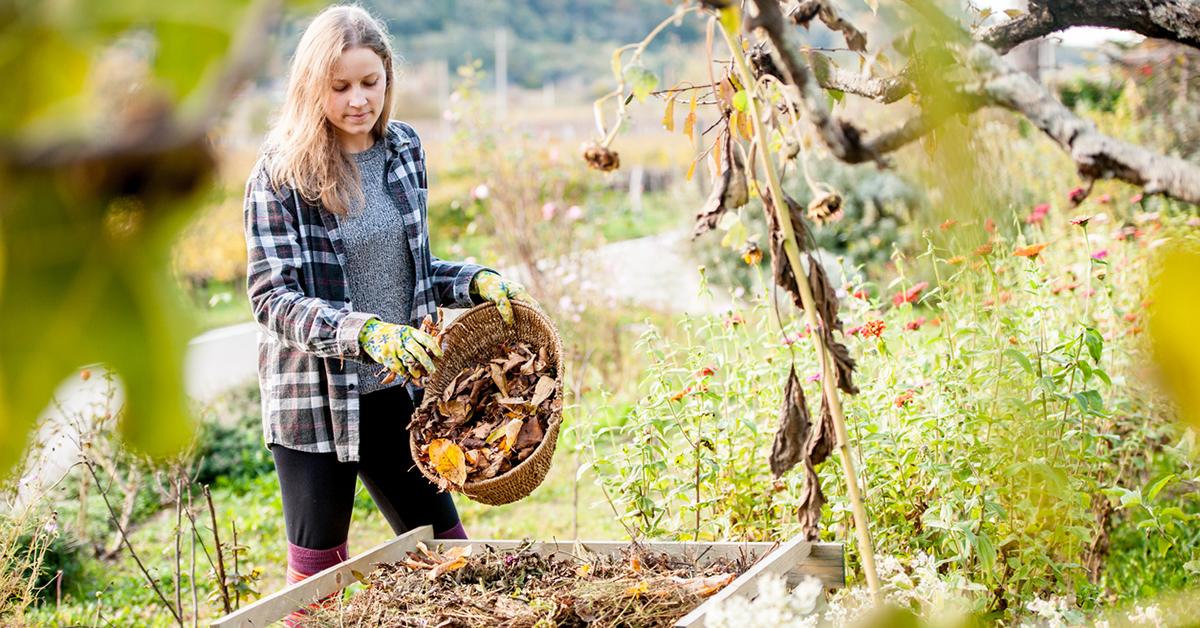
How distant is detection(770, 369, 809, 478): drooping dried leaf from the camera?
55.7 inches

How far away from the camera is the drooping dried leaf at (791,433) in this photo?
1414 mm

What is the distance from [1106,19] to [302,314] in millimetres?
1517

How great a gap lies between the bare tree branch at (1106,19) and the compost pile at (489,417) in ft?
3.51

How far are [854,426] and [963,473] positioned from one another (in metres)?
0.25

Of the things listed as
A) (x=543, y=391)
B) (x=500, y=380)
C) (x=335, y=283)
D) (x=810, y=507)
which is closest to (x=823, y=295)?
(x=810, y=507)

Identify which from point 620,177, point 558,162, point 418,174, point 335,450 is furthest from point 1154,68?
point 620,177

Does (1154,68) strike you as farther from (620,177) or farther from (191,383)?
(620,177)

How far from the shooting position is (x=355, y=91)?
7.63 ft

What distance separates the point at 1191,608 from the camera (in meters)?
0.56

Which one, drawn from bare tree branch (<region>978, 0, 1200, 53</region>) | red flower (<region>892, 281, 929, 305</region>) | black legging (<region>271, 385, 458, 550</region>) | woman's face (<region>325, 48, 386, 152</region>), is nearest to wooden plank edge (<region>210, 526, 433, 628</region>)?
black legging (<region>271, 385, 458, 550</region>)

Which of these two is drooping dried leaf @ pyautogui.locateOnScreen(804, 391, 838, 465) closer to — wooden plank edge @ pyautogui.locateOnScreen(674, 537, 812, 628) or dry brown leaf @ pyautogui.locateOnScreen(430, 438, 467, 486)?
wooden plank edge @ pyautogui.locateOnScreen(674, 537, 812, 628)

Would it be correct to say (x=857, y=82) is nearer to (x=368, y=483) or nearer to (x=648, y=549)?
(x=648, y=549)

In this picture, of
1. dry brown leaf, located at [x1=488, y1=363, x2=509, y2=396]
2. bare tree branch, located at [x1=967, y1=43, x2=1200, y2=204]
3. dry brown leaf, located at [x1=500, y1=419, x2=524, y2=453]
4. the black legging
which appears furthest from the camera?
the black legging

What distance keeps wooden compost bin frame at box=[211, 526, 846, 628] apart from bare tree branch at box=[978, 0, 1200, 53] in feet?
2.96
